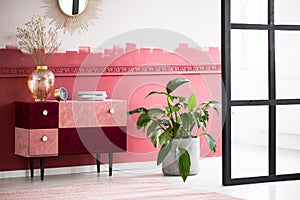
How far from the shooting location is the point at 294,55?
19.3 ft

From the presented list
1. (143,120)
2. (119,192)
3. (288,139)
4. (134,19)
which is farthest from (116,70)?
(288,139)

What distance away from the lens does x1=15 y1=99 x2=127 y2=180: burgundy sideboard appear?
5.88 metres

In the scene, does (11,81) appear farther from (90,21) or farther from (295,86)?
(295,86)

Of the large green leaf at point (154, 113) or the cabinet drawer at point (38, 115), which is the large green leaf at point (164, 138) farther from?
the cabinet drawer at point (38, 115)

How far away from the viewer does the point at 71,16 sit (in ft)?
20.7

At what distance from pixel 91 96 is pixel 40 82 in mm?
466

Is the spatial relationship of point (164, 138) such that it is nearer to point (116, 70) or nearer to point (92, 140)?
point (92, 140)

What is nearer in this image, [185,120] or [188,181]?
[188,181]

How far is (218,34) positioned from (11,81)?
217cm

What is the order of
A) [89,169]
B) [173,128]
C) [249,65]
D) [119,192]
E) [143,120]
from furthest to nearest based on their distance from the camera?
[89,169] < [143,120] < [173,128] < [249,65] < [119,192]

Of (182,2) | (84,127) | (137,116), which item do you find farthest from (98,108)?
(182,2)

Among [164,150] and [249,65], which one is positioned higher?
[249,65]

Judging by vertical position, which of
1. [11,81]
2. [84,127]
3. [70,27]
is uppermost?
[70,27]

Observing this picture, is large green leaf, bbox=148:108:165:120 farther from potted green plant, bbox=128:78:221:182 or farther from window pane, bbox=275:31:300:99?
window pane, bbox=275:31:300:99
